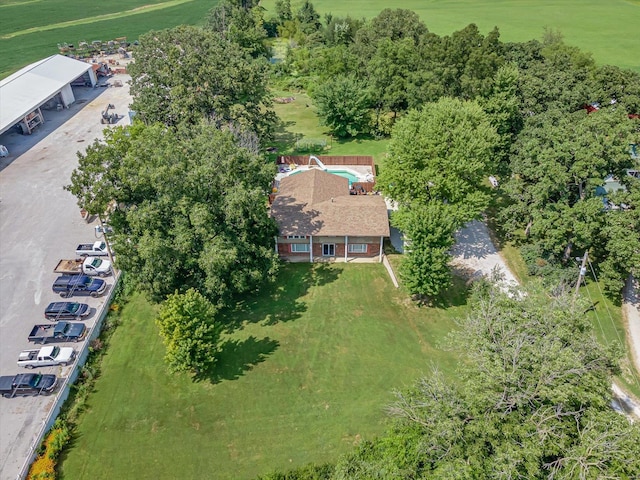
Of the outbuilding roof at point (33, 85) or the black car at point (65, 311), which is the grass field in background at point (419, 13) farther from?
the black car at point (65, 311)

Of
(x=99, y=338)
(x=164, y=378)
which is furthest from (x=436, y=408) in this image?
(x=99, y=338)

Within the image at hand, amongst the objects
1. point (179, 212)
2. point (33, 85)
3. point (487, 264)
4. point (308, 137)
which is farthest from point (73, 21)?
point (487, 264)

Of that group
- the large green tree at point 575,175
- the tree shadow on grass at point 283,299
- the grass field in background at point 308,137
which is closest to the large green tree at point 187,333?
the tree shadow on grass at point 283,299

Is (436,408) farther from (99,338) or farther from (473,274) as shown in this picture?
(99,338)

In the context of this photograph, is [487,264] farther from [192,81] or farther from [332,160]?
[192,81]

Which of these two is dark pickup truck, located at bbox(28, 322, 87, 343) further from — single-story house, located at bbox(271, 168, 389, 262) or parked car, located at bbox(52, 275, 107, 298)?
single-story house, located at bbox(271, 168, 389, 262)

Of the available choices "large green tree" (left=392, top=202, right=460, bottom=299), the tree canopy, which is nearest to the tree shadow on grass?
"large green tree" (left=392, top=202, right=460, bottom=299)
